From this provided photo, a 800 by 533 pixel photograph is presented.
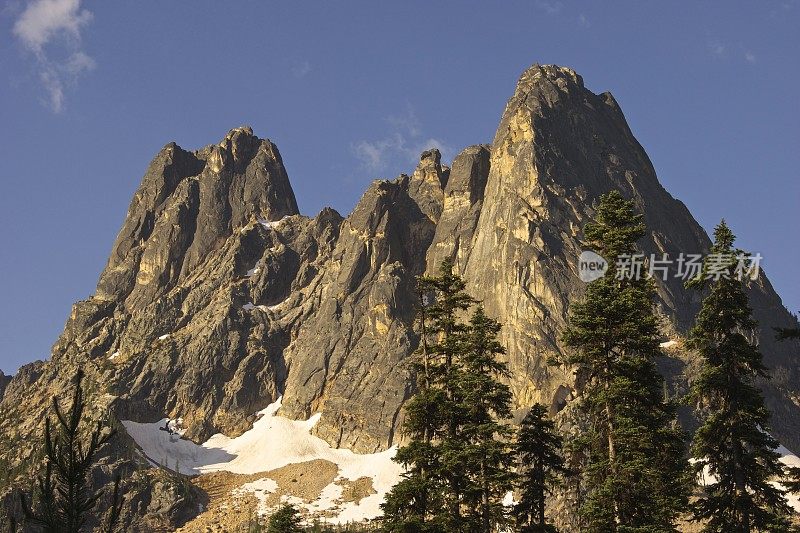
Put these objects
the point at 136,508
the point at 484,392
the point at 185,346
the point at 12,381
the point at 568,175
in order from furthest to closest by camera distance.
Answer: the point at 12,381 < the point at 185,346 < the point at 568,175 < the point at 136,508 < the point at 484,392

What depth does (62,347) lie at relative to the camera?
193875mm

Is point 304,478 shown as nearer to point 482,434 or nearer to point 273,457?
point 273,457

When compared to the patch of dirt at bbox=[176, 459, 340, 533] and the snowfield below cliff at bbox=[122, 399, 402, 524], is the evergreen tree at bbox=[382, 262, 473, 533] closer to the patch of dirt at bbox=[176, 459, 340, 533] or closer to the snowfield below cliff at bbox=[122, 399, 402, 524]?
the patch of dirt at bbox=[176, 459, 340, 533]

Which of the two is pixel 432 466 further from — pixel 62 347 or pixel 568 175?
pixel 62 347

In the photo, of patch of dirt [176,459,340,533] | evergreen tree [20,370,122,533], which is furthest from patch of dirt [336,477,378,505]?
evergreen tree [20,370,122,533]

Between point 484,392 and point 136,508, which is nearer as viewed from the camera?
point 484,392

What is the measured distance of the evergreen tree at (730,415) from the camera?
102 ft

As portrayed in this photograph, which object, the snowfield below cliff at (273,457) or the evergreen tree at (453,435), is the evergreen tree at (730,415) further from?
the snowfield below cliff at (273,457)

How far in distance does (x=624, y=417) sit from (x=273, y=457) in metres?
128

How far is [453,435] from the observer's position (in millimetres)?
40094

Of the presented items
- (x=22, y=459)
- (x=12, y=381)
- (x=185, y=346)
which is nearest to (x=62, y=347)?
(x=12, y=381)

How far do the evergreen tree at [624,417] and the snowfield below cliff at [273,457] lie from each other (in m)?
100

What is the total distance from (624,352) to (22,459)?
132537 mm

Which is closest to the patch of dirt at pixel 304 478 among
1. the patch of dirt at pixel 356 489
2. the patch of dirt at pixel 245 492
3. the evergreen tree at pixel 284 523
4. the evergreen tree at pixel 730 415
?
the patch of dirt at pixel 245 492
